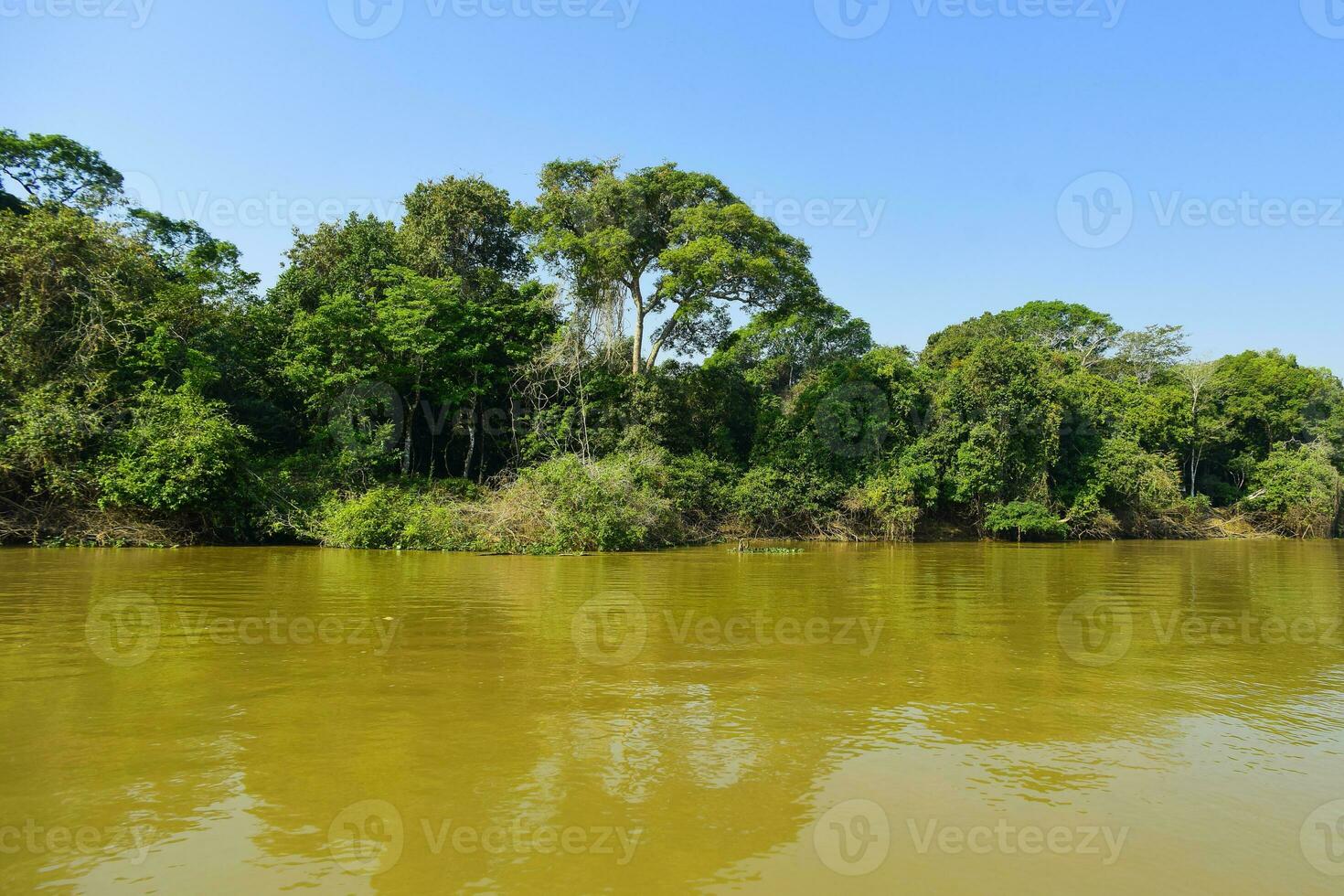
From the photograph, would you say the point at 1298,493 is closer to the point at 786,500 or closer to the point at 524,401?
the point at 786,500

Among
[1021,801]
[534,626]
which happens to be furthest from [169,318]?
[1021,801]

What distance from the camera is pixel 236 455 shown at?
1877cm

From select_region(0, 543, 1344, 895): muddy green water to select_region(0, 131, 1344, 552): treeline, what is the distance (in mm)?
9362

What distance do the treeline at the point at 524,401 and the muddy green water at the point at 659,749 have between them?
936 cm

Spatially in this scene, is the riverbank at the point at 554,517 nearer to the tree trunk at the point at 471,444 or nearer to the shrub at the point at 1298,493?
the tree trunk at the point at 471,444

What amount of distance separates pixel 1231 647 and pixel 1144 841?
18.7 ft

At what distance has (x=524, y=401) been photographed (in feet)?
81.6

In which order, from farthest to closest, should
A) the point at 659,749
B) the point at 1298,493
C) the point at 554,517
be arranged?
the point at 1298,493, the point at 554,517, the point at 659,749

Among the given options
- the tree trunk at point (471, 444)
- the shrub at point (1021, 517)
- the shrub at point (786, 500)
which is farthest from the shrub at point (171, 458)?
the shrub at point (1021, 517)

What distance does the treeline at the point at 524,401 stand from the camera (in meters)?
18.1

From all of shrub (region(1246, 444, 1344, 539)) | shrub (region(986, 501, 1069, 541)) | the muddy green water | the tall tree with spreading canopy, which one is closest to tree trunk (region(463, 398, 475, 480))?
the tall tree with spreading canopy

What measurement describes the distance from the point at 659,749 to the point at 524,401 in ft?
68.8

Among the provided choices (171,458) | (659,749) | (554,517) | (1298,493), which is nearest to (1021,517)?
(1298,493)

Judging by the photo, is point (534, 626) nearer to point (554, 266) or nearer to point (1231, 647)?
point (1231, 647)
